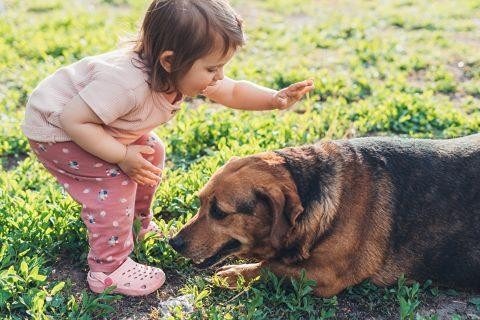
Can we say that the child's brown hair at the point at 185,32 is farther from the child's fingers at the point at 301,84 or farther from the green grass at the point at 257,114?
the green grass at the point at 257,114

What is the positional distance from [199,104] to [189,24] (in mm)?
3245

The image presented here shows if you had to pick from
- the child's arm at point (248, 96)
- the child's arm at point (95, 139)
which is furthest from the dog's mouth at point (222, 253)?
the child's arm at point (248, 96)

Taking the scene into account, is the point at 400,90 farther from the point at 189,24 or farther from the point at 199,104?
the point at 189,24

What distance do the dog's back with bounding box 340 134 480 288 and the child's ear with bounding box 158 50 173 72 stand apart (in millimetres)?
1279

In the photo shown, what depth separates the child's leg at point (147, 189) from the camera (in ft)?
15.3

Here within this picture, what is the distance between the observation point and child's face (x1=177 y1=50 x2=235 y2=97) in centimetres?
402

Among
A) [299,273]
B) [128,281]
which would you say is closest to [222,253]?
[299,273]

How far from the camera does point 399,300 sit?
4.20 m

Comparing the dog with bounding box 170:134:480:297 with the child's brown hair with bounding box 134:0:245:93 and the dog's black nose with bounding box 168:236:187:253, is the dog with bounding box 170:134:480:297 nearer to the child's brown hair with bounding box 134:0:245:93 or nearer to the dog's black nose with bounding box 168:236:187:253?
the dog's black nose with bounding box 168:236:187:253

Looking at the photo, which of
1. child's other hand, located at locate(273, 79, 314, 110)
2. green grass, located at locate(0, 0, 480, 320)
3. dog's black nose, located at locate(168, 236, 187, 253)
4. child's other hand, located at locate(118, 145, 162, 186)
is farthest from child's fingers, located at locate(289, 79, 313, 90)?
dog's black nose, located at locate(168, 236, 187, 253)

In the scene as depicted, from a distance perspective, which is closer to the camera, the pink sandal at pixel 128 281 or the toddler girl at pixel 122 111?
the toddler girl at pixel 122 111

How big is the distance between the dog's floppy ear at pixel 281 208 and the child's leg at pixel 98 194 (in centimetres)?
93

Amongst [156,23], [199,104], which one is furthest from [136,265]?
[199,104]

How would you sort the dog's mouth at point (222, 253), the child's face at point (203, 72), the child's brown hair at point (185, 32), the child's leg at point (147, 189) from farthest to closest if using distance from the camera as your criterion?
the child's leg at point (147, 189), the dog's mouth at point (222, 253), the child's face at point (203, 72), the child's brown hair at point (185, 32)
